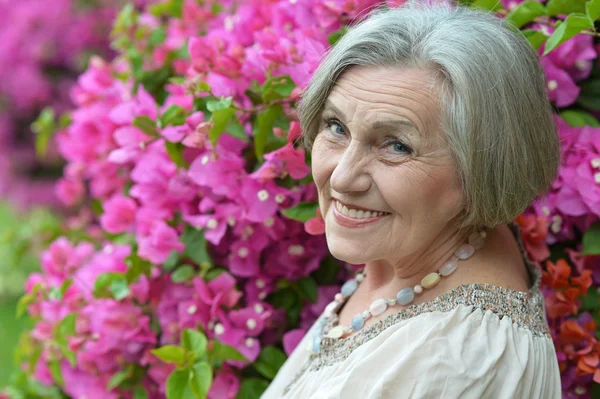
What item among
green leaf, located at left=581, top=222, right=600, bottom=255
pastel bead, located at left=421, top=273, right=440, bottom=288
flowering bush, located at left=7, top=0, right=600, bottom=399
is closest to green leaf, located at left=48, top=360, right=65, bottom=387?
flowering bush, located at left=7, top=0, right=600, bottom=399

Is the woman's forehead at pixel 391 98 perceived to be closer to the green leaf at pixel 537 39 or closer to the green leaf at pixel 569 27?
the green leaf at pixel 569 27

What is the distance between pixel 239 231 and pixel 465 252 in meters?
0.67

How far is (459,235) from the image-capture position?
1.48 m

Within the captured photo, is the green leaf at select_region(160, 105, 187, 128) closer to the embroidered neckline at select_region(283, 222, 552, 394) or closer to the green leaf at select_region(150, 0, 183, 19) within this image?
the embroidered neckline at select_region(283, 222, 552, 394)

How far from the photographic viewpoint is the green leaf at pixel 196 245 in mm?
1972

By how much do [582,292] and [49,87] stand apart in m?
3.81

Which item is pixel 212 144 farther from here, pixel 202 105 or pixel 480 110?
pixel 480 110

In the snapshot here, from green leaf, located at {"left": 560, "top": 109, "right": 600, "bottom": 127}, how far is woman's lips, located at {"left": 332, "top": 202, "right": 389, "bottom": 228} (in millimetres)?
677

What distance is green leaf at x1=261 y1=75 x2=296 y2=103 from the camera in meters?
1.80

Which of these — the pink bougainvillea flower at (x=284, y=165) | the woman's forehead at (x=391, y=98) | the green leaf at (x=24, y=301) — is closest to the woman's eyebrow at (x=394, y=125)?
the woman's forehead at (x=391, y=98)

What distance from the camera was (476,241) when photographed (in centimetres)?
149

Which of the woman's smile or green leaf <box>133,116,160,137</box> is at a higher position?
the woman's smile

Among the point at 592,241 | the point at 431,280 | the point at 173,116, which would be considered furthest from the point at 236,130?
the point at 592,241

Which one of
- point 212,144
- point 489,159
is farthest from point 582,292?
point 212,144
